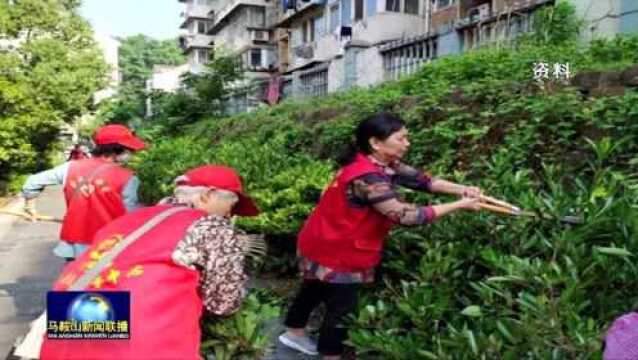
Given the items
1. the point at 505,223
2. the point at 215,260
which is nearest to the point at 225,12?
the point at 505,223

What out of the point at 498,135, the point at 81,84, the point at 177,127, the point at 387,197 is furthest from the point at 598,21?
the point at 81,84

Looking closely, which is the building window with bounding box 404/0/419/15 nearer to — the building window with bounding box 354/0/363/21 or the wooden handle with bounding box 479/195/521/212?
the building window with bounding box 354/0/363/21

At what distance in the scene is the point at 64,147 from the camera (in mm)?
26281

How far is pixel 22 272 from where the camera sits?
25.2ft

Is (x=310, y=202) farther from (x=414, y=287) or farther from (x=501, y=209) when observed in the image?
(x=501, y=209)

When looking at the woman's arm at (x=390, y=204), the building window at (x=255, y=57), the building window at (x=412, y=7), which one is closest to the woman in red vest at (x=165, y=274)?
the woman's arm at (x=390, y=204)

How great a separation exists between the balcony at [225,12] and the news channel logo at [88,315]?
45.2m

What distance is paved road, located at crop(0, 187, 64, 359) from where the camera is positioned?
560 cm

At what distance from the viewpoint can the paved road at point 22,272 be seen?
220 inches

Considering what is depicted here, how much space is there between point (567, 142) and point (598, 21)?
639 centimetres

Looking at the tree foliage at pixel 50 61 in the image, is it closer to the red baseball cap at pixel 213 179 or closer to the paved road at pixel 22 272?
the paved road at pixel 22 272

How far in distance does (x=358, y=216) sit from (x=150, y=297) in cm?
144

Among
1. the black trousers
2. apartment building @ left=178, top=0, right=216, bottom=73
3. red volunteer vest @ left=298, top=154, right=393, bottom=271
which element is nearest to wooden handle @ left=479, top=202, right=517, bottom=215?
→ red volunteer vest @ left=298, top=154, right=393, bottom=271

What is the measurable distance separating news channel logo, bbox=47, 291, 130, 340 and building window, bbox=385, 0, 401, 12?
2451cm
